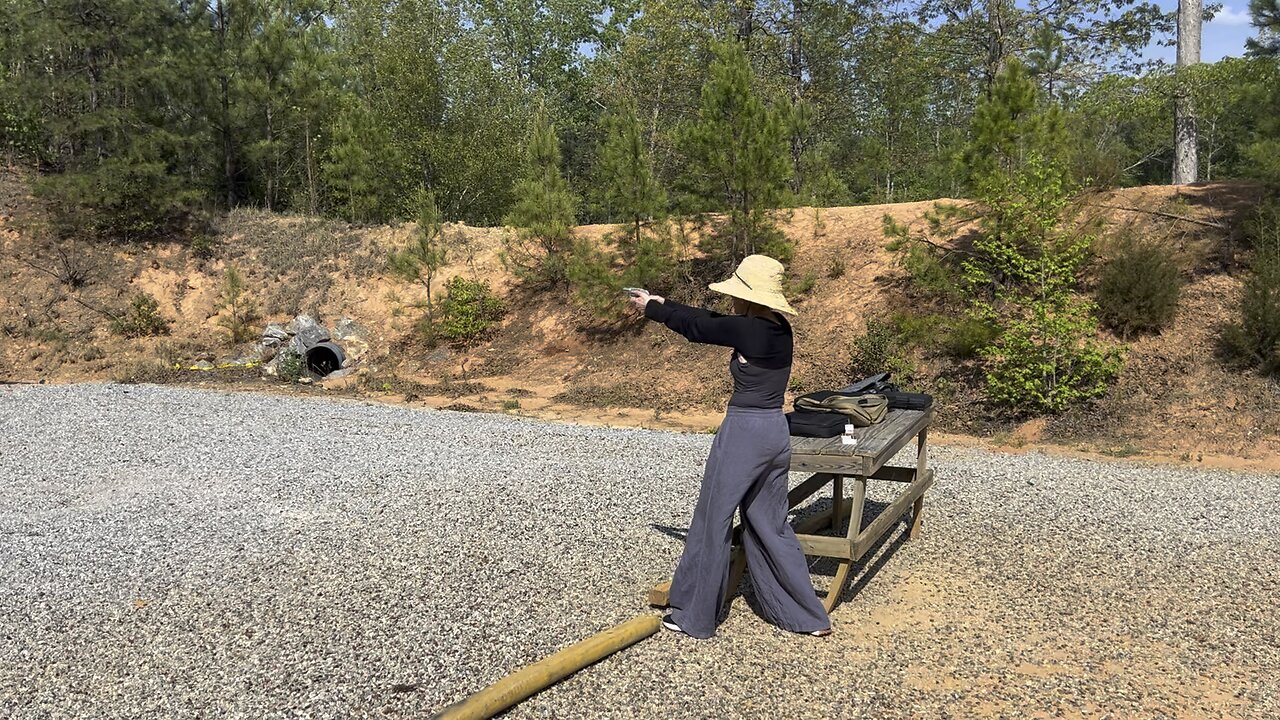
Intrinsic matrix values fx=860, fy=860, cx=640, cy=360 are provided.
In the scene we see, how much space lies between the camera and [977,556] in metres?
5.40

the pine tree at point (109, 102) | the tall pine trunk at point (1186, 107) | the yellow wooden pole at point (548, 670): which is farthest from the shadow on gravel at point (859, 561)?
the pine tree at point (109, 102)

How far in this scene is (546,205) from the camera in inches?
673

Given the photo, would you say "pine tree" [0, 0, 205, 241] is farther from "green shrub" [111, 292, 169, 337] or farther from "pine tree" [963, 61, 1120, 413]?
"pine tree" [963, 61, 1120, 413]

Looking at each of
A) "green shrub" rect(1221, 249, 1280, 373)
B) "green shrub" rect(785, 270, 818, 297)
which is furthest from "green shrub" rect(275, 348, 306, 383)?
"green shrub" rect(1221, 249, 1280, 373)

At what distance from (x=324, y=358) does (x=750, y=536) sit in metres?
13.9

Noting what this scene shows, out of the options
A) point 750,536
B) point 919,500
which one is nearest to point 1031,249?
point 919,500

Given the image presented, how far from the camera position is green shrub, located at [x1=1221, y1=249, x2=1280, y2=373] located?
10.1 meters

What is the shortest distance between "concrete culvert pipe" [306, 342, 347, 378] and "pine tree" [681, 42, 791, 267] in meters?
7.31

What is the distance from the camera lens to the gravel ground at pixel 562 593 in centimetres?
369

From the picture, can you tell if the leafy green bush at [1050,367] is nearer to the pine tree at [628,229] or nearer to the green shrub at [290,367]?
the pine tree at [628,229]

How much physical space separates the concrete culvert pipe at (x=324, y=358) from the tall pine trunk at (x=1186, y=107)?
15.2m

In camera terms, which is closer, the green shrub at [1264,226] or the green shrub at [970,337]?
the green shrub at [1264,226]

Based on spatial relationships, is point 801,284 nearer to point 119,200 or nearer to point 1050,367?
point 1050,367

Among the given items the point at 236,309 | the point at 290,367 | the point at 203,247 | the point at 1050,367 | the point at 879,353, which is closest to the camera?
the point at 1050,367
